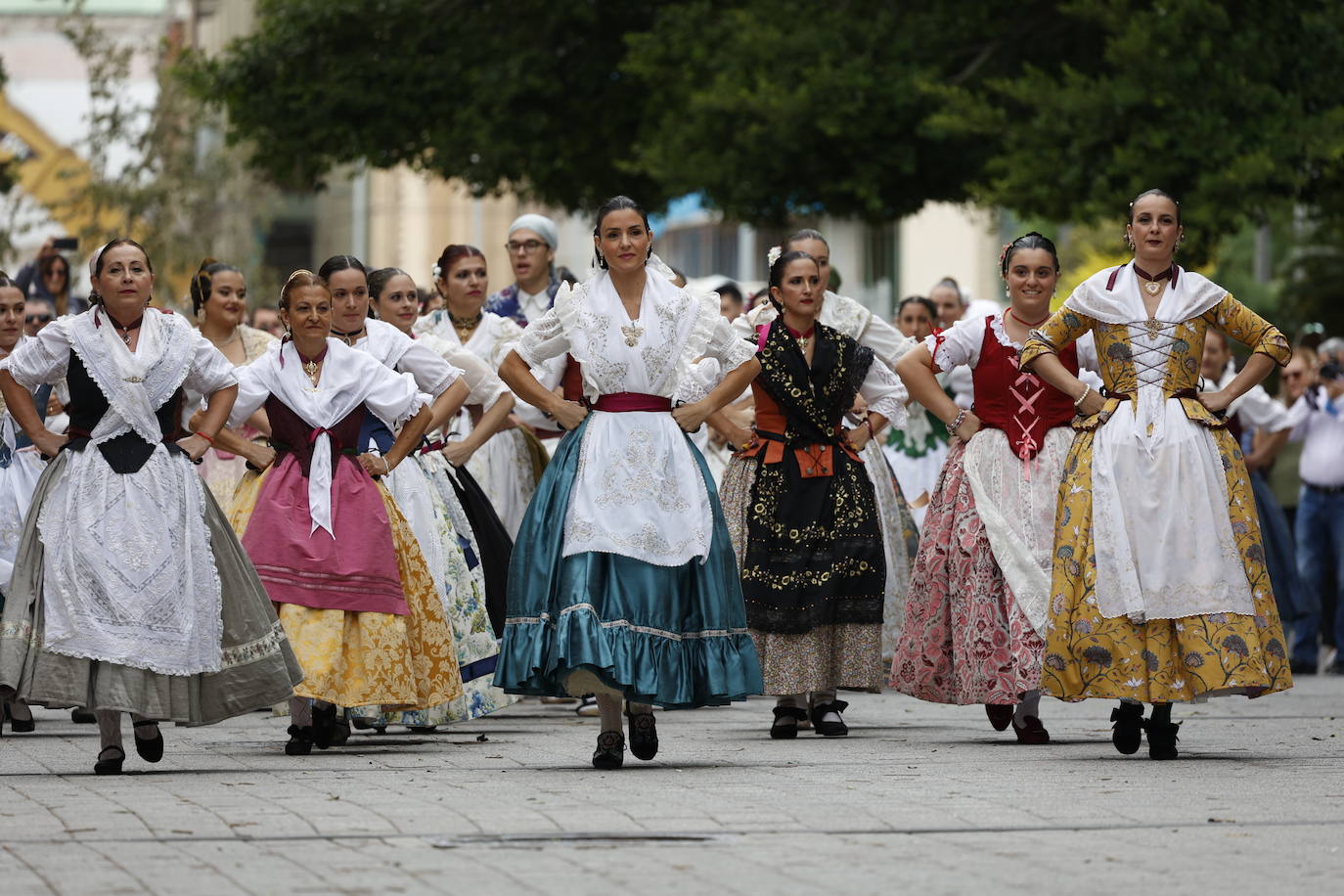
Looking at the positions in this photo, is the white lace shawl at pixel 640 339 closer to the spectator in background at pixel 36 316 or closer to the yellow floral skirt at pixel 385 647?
the yellow floral skirt at pixel 385 647

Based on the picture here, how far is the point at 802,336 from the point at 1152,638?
230 centimetres

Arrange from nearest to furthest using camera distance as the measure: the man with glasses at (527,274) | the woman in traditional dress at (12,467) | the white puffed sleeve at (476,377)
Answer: the woman in traditional dress at (12,467) → the white puffed sleeve at (476,377) → the man with glasses at (527,274)

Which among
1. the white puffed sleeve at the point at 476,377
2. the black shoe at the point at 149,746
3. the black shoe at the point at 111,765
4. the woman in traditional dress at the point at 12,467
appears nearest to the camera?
the black shoe at the point at 111,765

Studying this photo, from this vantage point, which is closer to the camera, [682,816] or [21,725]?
[682,816]

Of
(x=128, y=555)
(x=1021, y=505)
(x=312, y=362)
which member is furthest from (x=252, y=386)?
(x=1021, y=505)

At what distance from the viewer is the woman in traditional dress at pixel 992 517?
11.3m

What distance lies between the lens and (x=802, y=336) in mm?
11836

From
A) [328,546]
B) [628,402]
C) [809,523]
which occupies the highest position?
[628,402]

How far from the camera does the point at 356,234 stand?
66.2 meters

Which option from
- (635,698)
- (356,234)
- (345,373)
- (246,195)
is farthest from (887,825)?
(356,234)

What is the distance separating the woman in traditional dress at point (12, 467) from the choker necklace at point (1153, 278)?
475 centimetres

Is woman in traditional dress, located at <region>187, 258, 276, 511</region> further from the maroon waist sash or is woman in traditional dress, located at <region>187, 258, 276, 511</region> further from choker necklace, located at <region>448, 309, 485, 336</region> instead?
the maroon waist sash

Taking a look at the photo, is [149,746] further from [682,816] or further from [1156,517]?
[1156,517]

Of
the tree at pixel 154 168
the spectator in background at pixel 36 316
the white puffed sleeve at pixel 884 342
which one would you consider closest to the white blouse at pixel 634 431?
the white puffed sleeve at pixel 884 342
